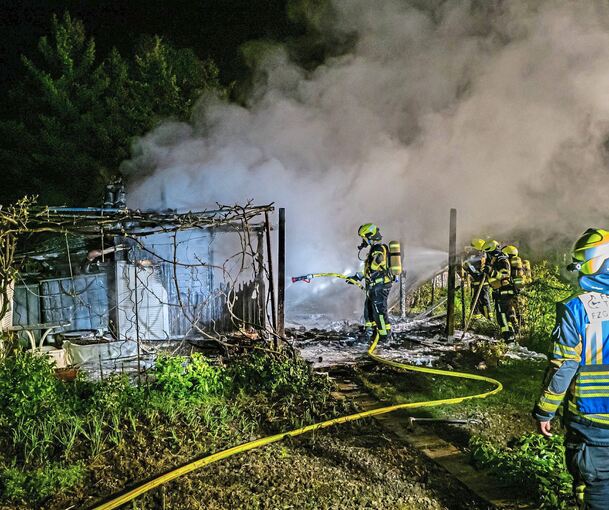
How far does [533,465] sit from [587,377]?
156cm

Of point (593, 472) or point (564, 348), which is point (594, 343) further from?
point (593, 472)

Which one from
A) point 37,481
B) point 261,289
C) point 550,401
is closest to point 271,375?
point 261,289

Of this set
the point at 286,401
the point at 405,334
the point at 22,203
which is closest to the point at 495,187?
the point at 405,334

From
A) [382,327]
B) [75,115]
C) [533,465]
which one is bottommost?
[382,327]

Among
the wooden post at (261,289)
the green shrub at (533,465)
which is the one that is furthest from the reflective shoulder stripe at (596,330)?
the wooden post at (261,289)

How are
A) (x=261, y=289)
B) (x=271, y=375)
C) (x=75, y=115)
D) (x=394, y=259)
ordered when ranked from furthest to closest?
1. (x=75, y=115)
2. (x=394, y=259)
3. (x=261, y=289)
4. (x=271, y=375)

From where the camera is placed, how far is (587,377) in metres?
3.06

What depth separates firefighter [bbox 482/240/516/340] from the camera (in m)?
9.41

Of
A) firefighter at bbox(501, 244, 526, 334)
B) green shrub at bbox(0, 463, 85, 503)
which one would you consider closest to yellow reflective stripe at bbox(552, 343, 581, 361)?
green shrub at bbox(0, 463, 85, 503)

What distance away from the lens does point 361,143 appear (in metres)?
13.5

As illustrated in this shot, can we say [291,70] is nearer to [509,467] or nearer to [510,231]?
[510,231]

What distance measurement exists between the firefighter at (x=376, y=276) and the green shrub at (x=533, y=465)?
14.6ft

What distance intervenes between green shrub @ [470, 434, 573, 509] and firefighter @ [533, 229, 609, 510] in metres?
0.71

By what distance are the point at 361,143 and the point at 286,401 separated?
9.24 m
